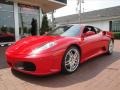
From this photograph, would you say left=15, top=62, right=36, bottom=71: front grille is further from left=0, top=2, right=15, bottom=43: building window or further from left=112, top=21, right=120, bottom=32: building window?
left=112, top=21, right=120, bottom=32: building window

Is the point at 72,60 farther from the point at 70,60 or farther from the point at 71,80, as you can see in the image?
the point at 71,80

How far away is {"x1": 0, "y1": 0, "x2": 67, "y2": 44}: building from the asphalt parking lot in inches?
247

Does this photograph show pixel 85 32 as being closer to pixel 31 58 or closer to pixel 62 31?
pixel 62 31

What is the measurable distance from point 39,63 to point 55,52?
460mm

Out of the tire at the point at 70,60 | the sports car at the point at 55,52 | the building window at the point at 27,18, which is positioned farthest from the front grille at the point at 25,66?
the building window at the point at 27,18

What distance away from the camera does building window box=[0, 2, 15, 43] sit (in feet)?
36.3

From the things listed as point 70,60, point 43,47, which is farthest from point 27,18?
point 43,47

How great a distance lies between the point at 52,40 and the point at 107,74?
1637 mm

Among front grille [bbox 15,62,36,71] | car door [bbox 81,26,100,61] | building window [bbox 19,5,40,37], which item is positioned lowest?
front grille [bbox 15,62,36,71]

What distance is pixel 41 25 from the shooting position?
14.0 metres

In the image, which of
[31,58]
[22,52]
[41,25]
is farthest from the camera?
[41,25]

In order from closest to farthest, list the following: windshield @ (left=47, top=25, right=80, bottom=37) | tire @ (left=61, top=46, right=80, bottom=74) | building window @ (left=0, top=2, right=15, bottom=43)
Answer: tire @ (left=61, top=46, right=80, bottom=74), windshield @ (left=47, top=25, right=80, bottom=37), building window @ (left=0, top=2, right=15, bottom=43)

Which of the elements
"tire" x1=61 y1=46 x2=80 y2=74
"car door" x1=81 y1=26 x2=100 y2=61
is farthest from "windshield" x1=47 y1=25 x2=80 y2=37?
"tire" x1=61 y1=46 x2=80 y2=74

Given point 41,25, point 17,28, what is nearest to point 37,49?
point 17,28
